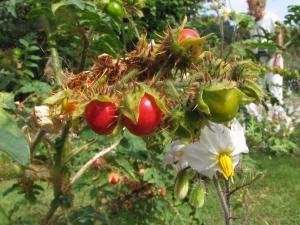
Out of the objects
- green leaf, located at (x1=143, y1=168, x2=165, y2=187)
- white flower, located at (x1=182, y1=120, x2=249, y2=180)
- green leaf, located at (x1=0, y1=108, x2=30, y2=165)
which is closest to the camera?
green leaf, located at (x1=0, y1=108, x2=30, y2=165)

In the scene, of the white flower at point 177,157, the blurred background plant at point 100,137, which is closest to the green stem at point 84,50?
the blurred background plant at point 100,137

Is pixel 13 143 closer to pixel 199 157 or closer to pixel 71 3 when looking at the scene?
pixel 199 157

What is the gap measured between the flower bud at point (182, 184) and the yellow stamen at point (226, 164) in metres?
0.09

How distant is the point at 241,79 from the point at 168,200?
4.25 feet

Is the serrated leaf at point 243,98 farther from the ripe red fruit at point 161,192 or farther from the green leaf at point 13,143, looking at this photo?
the ripe red fruit at point 161,192

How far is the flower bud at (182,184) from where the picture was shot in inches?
35.4

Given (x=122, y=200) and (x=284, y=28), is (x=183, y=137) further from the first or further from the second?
(x=284, y=28)

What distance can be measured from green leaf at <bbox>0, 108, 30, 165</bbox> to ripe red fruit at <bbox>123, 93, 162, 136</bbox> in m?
0.17

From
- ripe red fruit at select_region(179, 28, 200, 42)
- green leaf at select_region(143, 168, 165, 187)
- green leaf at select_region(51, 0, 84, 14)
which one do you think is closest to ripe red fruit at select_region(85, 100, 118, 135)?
ripe red fruit at select_region(179, 28, 200, 42)

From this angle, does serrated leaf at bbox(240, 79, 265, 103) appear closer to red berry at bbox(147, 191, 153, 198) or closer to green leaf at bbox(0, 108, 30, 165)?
green leaf at bbox(0, 108, 30, 165)

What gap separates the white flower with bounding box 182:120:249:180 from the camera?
2.70 ft

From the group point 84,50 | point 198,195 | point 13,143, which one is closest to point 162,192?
point 84,50

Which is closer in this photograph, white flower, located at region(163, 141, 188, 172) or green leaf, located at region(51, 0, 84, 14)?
white flower, located at region(163, 141, 188, 172)

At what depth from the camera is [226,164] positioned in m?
0.83
